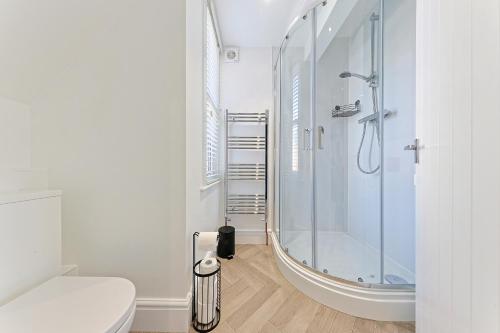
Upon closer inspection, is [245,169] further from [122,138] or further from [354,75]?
[122,138]

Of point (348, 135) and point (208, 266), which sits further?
point (348, 135)

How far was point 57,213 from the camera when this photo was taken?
3.76 ft

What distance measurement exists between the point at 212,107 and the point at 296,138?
896 mm

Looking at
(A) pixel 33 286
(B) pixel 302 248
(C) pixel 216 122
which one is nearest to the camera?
(A) pixel 33 286

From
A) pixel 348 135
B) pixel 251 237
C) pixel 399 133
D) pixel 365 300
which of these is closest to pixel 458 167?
pixel 365 300

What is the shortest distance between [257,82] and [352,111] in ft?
3.72

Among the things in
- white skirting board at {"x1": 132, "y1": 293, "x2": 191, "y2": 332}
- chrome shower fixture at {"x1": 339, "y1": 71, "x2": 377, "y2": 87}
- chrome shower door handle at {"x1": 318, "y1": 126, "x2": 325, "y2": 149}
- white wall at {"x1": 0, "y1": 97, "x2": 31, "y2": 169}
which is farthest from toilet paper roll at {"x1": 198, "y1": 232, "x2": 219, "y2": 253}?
chrome shower fixture at {"x1": 339, "y1": 71, "x2": 377, "y2": 87}

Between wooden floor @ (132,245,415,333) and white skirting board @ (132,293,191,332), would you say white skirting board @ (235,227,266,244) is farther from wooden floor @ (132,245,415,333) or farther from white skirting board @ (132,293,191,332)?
white skirting board @ (132,293,191,332)

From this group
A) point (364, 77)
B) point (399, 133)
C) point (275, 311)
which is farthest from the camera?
point (364, 77)

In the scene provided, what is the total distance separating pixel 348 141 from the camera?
90.1 inches

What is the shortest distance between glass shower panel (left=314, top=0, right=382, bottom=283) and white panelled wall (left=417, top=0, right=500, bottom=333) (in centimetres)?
89

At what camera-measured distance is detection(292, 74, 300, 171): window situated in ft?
7.41

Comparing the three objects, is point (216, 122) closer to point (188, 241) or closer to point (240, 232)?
point (240, 232)

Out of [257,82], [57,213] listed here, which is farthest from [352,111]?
[57,213]
